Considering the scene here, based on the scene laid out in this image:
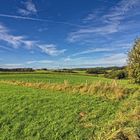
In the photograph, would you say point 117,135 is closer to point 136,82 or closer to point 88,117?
point 88,117

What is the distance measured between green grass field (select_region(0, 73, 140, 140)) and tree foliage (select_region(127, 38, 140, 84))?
80.2 ft

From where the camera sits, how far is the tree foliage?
5041cm

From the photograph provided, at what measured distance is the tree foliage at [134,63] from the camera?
165 ft

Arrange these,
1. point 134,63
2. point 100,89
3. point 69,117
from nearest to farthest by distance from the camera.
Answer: point 69,117 < point 100,89 < point 134,63

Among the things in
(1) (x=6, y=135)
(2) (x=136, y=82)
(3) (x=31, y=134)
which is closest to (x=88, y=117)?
(3) (x=31, y=134)

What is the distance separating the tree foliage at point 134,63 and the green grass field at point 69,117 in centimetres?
2444

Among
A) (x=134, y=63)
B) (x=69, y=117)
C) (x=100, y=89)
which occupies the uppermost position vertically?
(x=134, y=63)

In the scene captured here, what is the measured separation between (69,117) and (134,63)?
3338 cm

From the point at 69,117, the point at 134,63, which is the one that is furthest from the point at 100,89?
the point at 134,63

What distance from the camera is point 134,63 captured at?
51188 mm

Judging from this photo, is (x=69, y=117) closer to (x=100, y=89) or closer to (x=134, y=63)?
(x=100, y=89)

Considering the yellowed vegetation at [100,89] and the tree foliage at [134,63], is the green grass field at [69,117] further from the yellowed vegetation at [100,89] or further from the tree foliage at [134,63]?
the tree foliage at [134,63]

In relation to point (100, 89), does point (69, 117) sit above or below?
below

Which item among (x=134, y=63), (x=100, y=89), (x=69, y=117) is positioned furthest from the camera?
(x=134, y=63)
